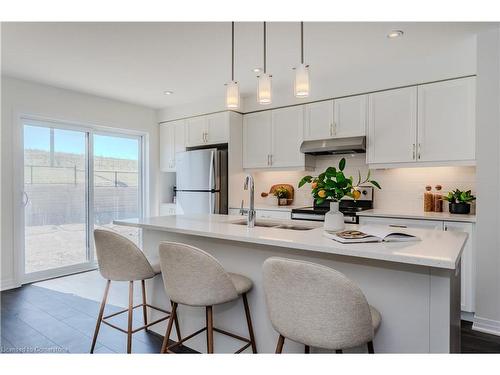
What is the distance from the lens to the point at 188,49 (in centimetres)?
293

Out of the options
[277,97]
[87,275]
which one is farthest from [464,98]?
[87,275]

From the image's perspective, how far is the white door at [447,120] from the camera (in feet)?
9.71

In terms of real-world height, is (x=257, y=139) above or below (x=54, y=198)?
above

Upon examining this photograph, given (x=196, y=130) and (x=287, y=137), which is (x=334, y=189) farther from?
(x=196, y=130)

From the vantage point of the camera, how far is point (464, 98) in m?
2.98

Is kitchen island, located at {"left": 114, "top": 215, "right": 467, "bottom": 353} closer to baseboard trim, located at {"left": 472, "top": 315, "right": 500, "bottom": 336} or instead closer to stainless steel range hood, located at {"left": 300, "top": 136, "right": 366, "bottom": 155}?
baseboard trim, located at {"left": 472, "top": 315, "right": 500, "bottom": 336}

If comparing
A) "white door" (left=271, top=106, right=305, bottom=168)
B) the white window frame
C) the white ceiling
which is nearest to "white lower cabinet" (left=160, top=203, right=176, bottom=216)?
the white window frame

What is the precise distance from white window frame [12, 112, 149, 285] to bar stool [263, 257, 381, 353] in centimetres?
365

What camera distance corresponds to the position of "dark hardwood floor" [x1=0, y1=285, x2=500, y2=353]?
7.79ft

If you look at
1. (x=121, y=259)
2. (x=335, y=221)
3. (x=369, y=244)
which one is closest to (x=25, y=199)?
(x=121, y=259)

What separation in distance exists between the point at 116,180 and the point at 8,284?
1816 millimetres

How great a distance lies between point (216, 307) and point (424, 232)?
1.37m

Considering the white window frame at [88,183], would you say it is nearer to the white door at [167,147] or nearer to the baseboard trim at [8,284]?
the baseboard trim at [8,284]
